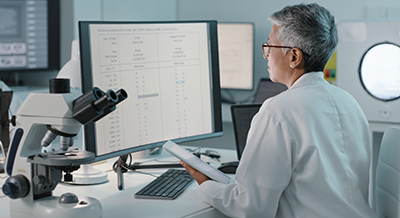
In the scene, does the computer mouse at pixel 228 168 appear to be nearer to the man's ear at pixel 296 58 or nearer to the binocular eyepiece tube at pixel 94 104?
the man's ear at pixel 296 58

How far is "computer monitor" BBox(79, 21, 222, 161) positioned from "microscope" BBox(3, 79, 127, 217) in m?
0.20

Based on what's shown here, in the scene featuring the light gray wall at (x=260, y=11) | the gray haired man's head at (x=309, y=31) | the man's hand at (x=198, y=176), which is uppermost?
the light gray wall at (x=260, y=11)

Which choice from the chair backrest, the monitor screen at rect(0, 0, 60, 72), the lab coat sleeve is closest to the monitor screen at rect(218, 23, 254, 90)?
the monitor screen at rect(0, 0, 60, 72)

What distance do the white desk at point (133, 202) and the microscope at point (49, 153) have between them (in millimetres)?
98

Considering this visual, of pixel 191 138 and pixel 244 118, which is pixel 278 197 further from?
Answer: pixel 244 118

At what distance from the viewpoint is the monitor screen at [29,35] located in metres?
2.62

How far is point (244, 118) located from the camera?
1.67 m

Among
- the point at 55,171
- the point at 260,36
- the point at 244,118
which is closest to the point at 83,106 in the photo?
the point at 55,171

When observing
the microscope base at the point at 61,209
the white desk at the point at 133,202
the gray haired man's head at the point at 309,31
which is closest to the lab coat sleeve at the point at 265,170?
the white desk at the point at 133,202

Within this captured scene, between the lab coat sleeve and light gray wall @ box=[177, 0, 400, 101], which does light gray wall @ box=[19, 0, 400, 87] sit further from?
the lab coat sleeve

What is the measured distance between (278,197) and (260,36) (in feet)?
7.64

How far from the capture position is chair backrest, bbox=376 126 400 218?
47.6 inches

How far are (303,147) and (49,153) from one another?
58 cm

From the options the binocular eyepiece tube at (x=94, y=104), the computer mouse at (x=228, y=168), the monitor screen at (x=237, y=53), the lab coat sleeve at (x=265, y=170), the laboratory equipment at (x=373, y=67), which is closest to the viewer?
the binocular eyepiece tube at (x=94, y=104)
